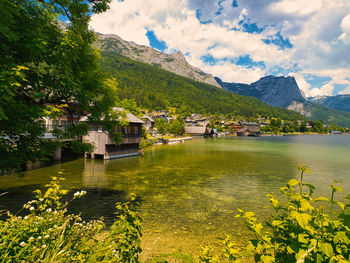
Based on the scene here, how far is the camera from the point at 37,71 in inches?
336

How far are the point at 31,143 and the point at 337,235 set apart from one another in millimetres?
11171

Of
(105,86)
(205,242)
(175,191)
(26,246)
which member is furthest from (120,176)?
(26,246)

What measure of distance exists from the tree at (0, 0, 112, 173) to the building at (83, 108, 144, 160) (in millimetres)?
20074

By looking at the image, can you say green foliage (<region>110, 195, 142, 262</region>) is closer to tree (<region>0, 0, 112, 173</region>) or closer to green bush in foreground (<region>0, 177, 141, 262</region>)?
green bush in foreground (<region>0, 177, 141, 262</region>)

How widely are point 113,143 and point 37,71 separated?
26.2 meters

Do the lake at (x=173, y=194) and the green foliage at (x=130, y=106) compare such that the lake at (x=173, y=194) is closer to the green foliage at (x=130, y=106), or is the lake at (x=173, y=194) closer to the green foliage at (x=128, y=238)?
the green foliage at (x=128, y=238)

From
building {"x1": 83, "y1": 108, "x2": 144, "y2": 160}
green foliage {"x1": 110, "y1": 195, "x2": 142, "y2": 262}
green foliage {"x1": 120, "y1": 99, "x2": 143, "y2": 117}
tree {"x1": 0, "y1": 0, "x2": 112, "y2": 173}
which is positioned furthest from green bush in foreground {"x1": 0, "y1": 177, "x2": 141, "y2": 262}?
green foliage {"x1": 120, "y1": 99, "x2": 143, "y2": 117}

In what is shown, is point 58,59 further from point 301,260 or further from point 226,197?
point 226,197

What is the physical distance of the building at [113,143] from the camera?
108 feet

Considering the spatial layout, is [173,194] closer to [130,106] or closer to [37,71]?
[37,71]

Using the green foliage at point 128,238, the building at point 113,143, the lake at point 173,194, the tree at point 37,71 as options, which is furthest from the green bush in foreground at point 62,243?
the building at point 113,143

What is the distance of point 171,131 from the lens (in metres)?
98.8

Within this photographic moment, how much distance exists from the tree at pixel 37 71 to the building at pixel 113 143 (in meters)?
20.1

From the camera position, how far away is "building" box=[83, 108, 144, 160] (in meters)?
32.8
